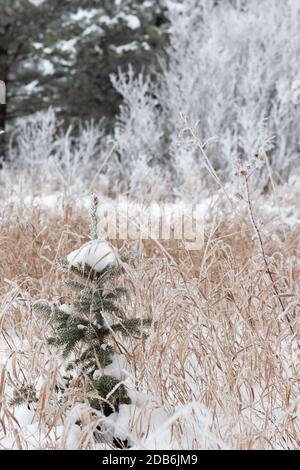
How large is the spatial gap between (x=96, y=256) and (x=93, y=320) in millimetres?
184

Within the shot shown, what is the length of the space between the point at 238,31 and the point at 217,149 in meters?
1.85

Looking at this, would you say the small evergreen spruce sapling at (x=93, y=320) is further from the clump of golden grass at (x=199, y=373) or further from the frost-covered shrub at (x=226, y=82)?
the frost-covered shrub at (x=226, y=82)

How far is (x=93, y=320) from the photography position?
1.62 m

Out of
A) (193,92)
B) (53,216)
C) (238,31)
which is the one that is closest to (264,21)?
(238,31)

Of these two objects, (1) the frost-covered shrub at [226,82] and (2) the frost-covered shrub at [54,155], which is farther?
(1) the frost-covered shrub at [226,82]

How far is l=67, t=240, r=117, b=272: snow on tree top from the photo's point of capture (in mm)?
1551

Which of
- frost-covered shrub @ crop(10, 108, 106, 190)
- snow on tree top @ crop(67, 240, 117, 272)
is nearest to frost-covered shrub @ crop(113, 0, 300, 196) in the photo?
frost-covered shrub @ crop(10, 108, 106, 190)

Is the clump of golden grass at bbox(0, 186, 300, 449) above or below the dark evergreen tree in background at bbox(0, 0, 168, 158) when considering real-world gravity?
below

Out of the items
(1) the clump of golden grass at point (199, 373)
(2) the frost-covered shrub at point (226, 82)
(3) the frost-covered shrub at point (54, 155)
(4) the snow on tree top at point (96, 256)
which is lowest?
(1) the clump of golden grass at point (199, 373)

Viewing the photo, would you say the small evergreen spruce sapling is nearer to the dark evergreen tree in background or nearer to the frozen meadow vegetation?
the frozen meadow vegetation

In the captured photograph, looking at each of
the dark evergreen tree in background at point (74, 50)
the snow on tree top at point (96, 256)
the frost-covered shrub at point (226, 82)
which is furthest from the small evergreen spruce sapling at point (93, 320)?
the dark evergreen tree in background at point (74, 50)

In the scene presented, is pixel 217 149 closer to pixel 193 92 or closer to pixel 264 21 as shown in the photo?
pixel 193 92

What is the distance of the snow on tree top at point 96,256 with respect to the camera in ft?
5.09

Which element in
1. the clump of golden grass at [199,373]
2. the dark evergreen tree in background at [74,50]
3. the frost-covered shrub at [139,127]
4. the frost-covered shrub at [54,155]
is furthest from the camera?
the dark evergreen tree in background at [74,50]
